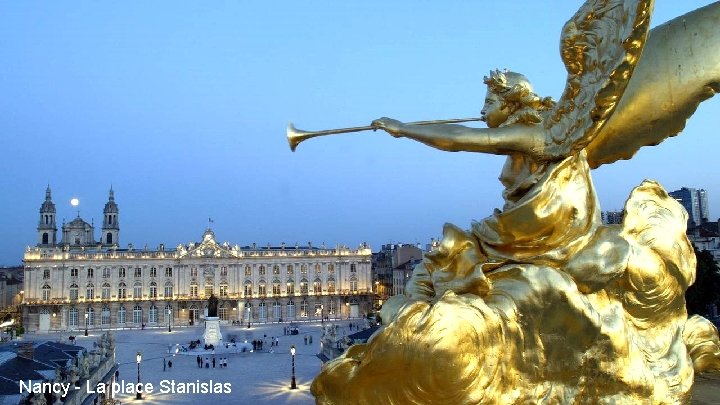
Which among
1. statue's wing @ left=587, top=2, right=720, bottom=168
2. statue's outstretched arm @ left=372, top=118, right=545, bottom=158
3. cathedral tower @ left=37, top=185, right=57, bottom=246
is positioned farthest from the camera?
cathedral tower @ left=37, top=185, right=57, bottom=246

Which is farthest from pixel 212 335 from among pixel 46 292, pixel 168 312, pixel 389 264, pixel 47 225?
pixel 47 225

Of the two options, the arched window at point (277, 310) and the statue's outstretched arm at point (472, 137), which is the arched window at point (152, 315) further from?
the statue's outstretched arm at point (472, 137)

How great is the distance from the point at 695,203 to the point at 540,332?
198 ft

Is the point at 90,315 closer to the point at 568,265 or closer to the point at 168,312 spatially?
the point at 168,312

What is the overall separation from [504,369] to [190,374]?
24615 millimetres

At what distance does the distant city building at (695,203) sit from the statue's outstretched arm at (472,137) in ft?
178

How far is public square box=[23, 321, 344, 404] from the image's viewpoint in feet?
70.1

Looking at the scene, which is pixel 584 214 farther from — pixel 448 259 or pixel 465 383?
pixel 465 383

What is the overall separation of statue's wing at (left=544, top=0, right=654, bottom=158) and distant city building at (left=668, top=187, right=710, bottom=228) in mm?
54174

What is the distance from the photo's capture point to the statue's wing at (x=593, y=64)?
4.96 m

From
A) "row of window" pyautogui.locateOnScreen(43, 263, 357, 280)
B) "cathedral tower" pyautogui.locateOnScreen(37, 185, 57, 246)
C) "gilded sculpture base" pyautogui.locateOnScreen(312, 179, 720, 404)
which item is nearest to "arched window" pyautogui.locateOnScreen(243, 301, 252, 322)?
"row of window" pyautogui.locateOnScreen(43, 263, 357, 280)

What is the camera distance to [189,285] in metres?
61.4

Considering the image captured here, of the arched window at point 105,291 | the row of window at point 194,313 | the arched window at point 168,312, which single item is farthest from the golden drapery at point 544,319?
the arched window at point 105,291

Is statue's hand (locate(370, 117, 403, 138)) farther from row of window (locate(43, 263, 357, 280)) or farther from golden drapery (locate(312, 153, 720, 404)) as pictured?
row of window (locate(43, 263, 357, 280))
